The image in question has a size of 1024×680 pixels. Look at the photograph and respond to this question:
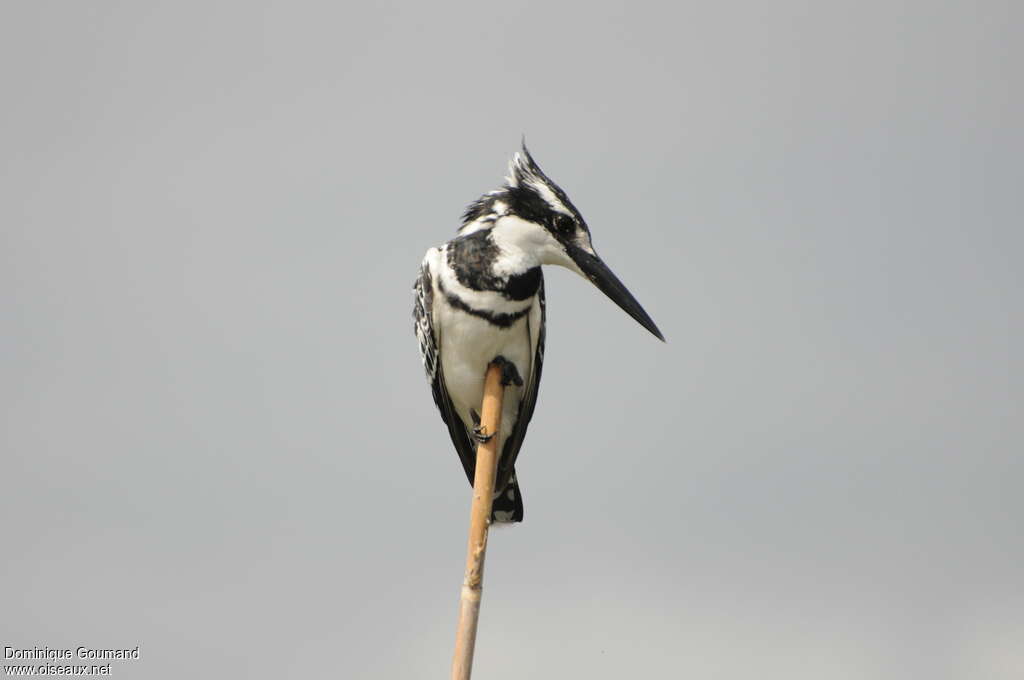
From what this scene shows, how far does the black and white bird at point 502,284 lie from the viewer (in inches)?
377

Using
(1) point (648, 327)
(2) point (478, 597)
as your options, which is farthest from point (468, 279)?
(2) point (478, 597)

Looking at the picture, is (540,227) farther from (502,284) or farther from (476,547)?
(476,547)

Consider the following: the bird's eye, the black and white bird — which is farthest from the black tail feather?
the bird's eye

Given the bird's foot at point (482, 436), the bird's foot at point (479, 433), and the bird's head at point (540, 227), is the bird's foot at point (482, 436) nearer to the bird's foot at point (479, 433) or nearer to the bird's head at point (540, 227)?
the bird's foot at point (479, 433)

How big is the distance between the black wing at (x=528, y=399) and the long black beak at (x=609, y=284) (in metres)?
0.39

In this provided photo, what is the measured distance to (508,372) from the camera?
9938 mm

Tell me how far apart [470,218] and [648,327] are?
163 centimetres

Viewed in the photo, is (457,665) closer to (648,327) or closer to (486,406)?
(486,406)

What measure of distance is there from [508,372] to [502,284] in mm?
779

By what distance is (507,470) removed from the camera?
1062cm

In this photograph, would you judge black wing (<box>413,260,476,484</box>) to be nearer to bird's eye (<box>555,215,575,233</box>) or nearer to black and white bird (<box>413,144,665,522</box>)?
black and white bird (<box>413,144,665,522</box>)

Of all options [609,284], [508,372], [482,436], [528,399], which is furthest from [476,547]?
[609,284]

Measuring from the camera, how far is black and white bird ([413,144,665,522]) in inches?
377

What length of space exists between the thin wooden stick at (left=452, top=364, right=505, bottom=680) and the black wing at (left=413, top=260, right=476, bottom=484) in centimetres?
98
